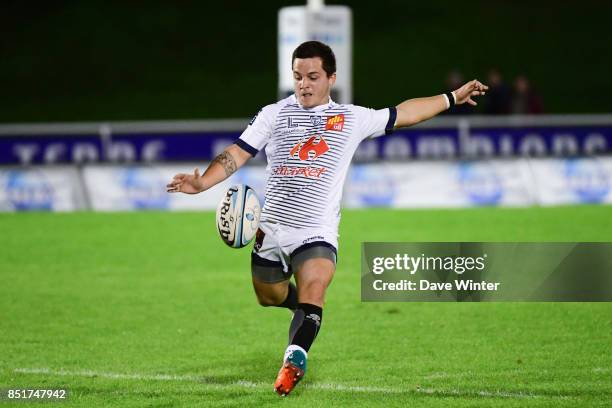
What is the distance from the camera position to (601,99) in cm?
4559

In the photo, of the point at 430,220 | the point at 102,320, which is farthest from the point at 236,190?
the point at 430,220

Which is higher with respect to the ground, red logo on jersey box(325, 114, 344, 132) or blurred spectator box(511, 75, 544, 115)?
red logo on jersey box(325, 114, 344, 132)

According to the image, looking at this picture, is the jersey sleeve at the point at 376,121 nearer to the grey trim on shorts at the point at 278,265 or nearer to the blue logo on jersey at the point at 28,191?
the grey trim on shorts at the point at 278,265

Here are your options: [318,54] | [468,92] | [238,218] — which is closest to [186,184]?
[238,218]

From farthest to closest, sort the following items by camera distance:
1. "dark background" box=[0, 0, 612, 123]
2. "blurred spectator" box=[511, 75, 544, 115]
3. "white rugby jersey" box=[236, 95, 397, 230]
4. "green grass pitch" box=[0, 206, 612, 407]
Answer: "dark background" box=[0, 0, 612, 123]
"blurred spectator" box=[511, 75, 544, 115]
"green grass pitch" box=[0, 206, 612, 407]
"white rugby jersey" box=[236, 95, 397, 230]

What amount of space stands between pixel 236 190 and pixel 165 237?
9.64m

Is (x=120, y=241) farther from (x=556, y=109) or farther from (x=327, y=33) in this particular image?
(x=556, y=109)

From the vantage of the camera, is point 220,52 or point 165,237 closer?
point 165,237

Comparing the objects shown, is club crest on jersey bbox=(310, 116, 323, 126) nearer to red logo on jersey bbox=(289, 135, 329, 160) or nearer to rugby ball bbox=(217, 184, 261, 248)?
red logo on jersey bbox=(289, 135, 329, 160)

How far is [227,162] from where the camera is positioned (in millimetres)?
8062

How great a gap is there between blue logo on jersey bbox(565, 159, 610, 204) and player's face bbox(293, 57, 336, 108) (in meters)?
13.5

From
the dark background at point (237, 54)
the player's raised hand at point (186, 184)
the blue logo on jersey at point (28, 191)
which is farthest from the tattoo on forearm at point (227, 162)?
the dark background at point (237, 54)

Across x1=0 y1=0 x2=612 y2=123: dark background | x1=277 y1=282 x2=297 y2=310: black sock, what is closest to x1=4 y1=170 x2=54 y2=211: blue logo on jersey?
x1=277 y1=282 x2=297 y2=310: black sock

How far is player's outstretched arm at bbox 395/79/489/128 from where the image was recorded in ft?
26.9
